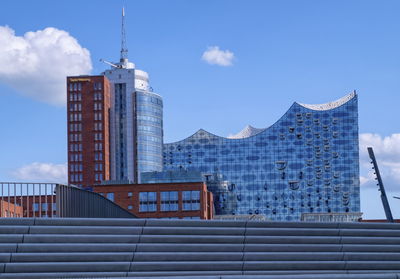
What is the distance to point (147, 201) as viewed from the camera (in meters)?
101

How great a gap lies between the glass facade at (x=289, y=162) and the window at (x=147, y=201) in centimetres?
7559

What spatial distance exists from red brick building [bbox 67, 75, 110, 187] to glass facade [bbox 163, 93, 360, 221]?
17381 millimetres

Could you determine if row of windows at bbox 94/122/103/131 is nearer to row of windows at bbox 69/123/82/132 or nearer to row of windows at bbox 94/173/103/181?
row of windows at bbox 69/123/82/132

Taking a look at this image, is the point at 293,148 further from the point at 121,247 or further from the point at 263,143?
the point at 121,247

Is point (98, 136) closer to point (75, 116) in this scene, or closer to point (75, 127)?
point (75, 127)

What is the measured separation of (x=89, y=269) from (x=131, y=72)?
163 m

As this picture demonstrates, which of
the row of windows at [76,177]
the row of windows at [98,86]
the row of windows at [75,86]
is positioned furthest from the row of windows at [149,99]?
the row of windows at [76,177]

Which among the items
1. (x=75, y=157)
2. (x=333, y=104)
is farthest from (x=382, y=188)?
(x=333, y=104)

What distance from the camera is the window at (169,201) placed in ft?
331

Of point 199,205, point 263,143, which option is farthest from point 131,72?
point 199,205

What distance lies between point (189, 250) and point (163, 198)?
258 ft

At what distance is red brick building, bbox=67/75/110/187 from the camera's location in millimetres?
168750

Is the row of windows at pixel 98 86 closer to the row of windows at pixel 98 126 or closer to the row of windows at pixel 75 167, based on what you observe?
the row of windows at pixel 98 126

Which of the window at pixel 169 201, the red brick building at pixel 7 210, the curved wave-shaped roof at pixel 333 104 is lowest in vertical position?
the red brick building at pixel 7 210
